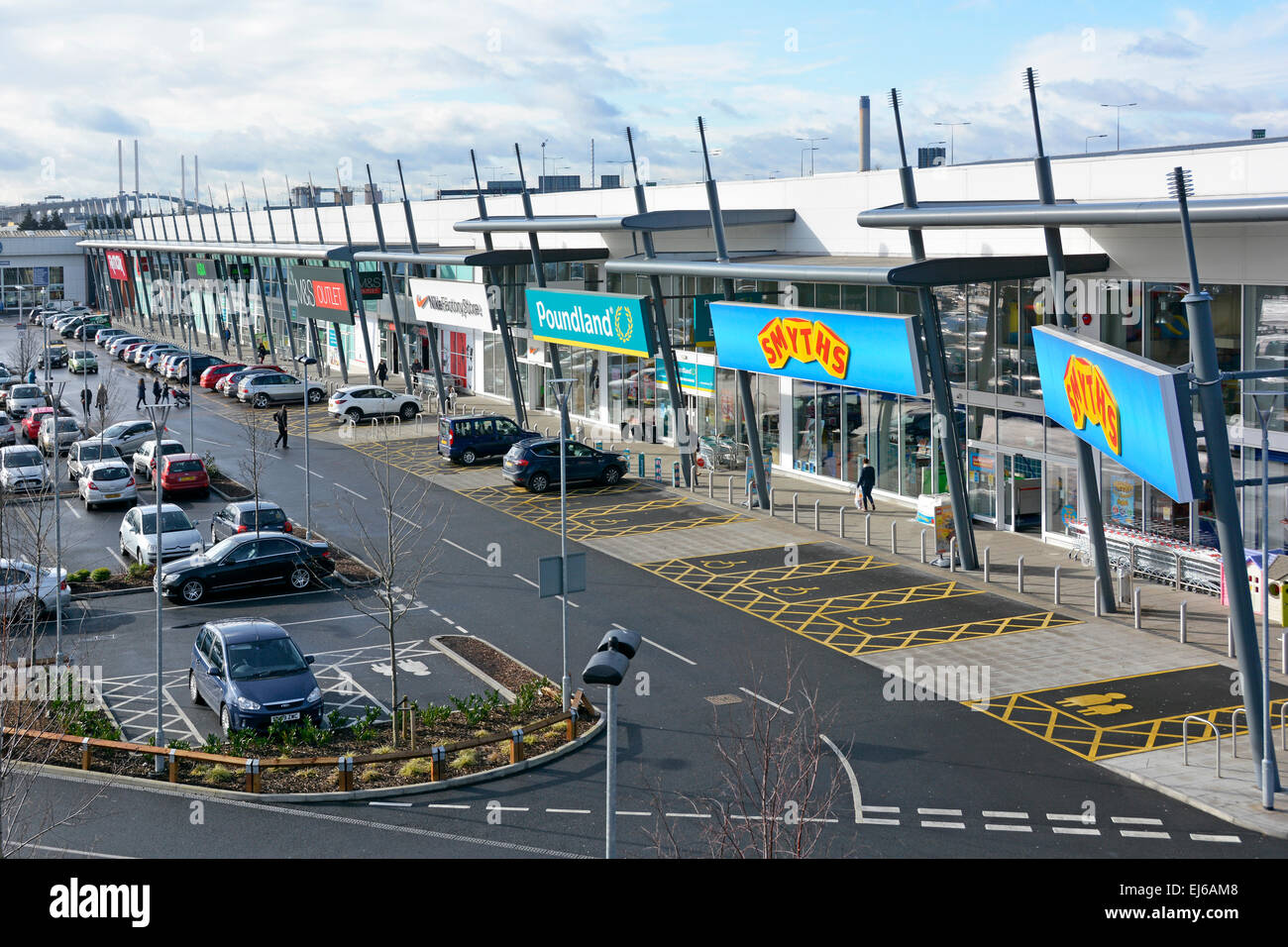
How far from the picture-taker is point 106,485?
36.6 m

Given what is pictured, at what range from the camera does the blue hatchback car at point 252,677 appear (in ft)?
61.8

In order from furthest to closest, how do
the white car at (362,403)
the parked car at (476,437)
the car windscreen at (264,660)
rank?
the white car at (362,403)
the parked car at (476,437)
the car windscreen at (264,660)

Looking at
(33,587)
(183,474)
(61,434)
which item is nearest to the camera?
(33,587)

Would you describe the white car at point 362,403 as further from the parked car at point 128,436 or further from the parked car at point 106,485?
the parked car at point 106,485

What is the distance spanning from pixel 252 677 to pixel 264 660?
40 centimetres

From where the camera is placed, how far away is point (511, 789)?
55.2ft

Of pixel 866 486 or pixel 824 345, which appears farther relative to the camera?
pixel 866 486

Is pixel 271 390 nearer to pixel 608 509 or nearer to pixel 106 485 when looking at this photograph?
pixel 106 485

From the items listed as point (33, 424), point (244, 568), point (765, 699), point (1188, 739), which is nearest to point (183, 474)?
point (244, 568)

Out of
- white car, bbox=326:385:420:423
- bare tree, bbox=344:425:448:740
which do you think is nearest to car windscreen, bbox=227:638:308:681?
bare tree, bbox=344:425:448:740

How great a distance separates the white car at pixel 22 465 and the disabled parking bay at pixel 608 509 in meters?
12.2

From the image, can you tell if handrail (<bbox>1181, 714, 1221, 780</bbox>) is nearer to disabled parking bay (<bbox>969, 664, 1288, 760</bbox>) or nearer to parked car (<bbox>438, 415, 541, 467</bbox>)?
disabled parking bay (<bbox>969, 664, 1288, 760</bbox>)

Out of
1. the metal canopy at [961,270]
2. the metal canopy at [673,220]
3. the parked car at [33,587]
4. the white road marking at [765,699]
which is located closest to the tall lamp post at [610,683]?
the white road marking at [765,699]

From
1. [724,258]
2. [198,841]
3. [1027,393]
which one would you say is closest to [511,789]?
[198,841]
